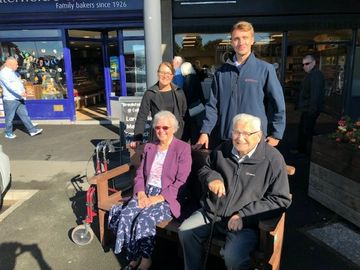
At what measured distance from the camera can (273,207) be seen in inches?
98.7

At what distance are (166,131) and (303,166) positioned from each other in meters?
3.12

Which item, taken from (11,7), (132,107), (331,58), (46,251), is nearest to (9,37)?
(11,7)

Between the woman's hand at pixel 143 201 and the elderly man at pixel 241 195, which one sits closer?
the elderly man at pixel 241 195

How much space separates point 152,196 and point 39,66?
7.34 m

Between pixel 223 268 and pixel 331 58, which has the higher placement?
pixel 331 58

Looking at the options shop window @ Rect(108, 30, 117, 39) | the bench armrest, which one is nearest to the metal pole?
the bench armrest

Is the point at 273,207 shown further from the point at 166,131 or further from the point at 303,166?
the point at 303,166

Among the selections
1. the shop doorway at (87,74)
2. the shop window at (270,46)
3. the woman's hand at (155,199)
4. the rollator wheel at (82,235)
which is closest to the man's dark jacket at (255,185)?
the woman's hand at (155,199)

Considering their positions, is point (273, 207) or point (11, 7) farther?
point (11, 7)

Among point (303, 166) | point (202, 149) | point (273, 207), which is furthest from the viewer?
point (303, 166)

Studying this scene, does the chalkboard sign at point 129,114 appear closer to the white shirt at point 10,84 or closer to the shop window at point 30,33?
the white shirt at point 10,84

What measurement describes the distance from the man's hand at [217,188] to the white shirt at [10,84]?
20.5ft

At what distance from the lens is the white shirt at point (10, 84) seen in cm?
734

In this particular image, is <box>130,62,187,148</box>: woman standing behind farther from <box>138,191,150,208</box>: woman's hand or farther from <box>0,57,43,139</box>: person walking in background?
<box>0,57,43,139</box>: person walking in background
